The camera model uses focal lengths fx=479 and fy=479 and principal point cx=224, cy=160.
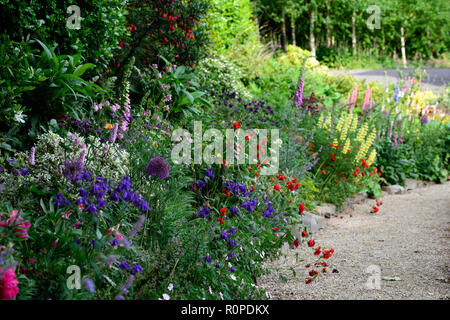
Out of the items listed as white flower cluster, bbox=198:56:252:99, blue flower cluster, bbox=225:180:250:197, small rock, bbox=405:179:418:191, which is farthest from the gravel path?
white flower cluster, bbox=198:56:252:99

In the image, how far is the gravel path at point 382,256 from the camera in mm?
3305

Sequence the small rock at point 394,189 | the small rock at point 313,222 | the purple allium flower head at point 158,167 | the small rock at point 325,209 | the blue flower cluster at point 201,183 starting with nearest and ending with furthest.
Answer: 1. the purple allium flower head at point 158,167
2. the blue flower cluster at point 201,183
3. the small rock at point 313,222
4. the small rock at point 325,209
5. the small rock at point 394,189

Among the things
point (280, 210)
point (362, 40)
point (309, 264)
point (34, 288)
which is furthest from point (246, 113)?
point (362, 40)

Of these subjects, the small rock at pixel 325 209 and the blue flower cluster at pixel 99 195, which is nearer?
the blue flower cluster at pixel 99 195

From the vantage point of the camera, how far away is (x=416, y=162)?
7.71m

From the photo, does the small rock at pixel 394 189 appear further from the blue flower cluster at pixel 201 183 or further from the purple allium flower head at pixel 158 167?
the purple allium flower head at pixel 158 167

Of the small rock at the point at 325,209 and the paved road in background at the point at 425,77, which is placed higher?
the paved road in background at the point at 425,77

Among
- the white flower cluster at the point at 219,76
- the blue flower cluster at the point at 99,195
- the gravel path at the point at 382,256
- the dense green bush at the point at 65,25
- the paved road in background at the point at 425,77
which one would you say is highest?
the dense green bush at the point at 65,25

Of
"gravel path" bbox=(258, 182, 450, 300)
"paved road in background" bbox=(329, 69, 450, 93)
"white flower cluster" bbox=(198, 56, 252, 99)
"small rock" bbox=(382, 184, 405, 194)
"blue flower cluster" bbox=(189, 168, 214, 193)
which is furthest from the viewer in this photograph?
"paved road in background" bbox=(329, 69, 450, 93)

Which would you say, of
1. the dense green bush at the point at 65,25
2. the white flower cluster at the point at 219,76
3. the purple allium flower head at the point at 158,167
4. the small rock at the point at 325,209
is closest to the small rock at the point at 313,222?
the small rock at the point at 325,209

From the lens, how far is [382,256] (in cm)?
409

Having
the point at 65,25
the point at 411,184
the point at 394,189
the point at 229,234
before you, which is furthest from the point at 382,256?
the point at 411,184

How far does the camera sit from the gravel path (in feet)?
10.8

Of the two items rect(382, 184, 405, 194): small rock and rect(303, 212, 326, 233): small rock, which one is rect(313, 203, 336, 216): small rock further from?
rect(382, 184, 405, 194): small rock
